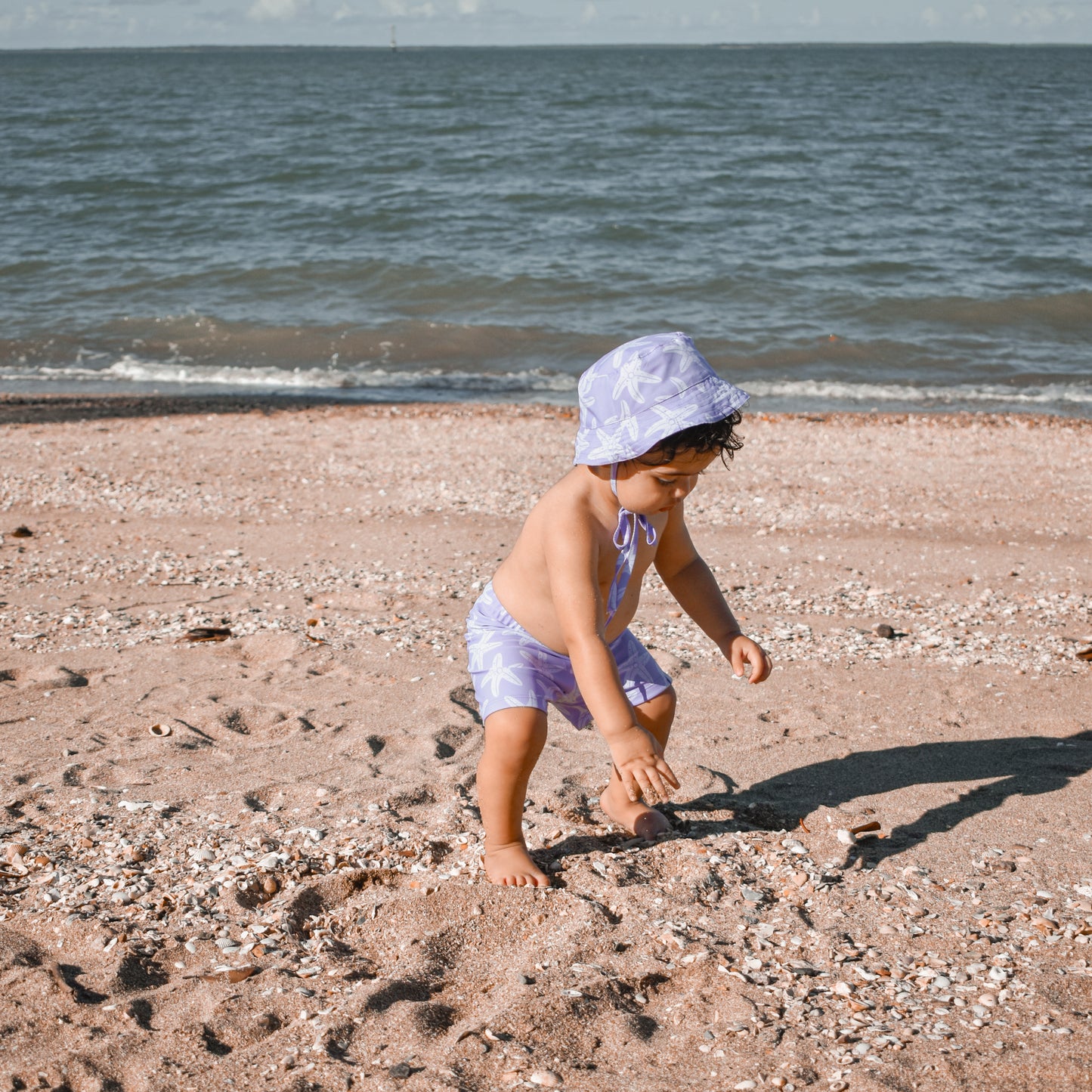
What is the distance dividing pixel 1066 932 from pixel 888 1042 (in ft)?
2.14

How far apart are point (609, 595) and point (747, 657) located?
17.9 inches

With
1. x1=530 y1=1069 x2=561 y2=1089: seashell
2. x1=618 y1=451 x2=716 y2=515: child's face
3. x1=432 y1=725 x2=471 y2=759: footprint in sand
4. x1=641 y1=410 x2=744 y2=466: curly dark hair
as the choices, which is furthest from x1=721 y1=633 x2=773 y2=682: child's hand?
x1=530 y1=1069 x2=561 y2=1089: seashell

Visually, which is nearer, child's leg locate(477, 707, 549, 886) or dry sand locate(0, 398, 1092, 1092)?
dry sand locate(0, 398, 1092, 1092)

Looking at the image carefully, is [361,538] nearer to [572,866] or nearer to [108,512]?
[108,512]

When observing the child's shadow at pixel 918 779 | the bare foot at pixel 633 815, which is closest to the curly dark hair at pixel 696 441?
→ the bare foot at pixel 633 815

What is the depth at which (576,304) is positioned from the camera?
1489 cm

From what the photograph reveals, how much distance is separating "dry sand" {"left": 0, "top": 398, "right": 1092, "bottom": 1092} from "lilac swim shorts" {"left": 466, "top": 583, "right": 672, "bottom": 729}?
43 cm

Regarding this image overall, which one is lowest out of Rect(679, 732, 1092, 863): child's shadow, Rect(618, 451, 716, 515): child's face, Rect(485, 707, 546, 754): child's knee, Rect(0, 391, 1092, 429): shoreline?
Rect(0, 391, 1092, 429): shoreline

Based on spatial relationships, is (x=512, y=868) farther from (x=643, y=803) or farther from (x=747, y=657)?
(x=747, y=657)

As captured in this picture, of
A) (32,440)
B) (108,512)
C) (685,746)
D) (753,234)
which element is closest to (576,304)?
(753,234)

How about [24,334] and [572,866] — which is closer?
[572,866]

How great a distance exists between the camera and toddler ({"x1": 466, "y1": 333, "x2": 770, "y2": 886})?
2486 millimetres

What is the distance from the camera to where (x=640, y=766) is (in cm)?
245

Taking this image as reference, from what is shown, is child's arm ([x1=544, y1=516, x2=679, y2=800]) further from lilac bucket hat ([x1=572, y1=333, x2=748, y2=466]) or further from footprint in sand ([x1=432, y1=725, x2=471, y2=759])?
footprint in sand ([x1=432, y1=725, x2=471, y2=759])
